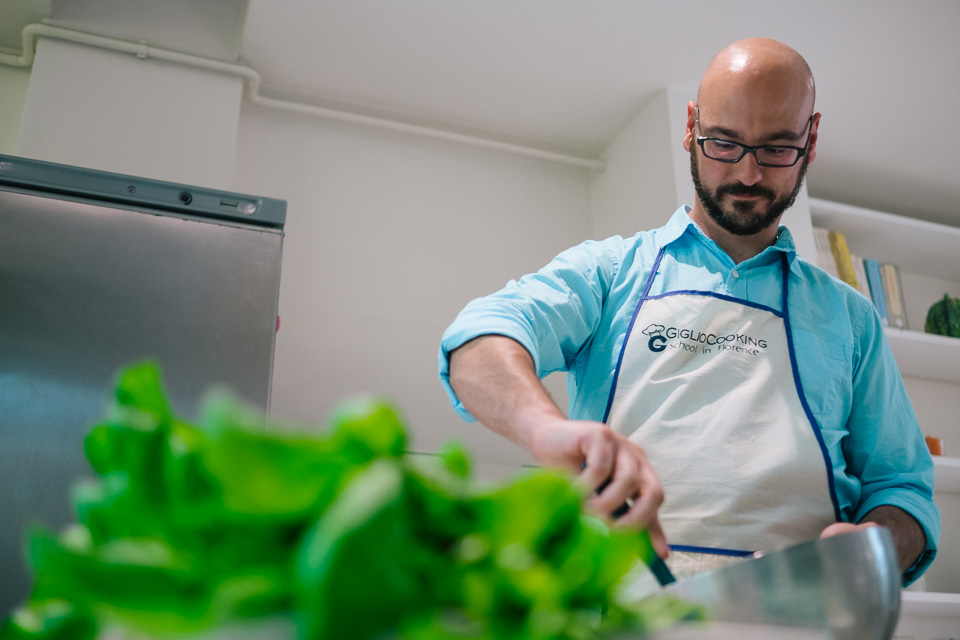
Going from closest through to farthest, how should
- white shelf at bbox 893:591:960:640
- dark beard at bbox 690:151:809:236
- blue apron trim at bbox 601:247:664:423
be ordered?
blue apron trim at bbox 601:247:664:423 < dark beard at bbox 690:151:809:236 < white shelf at bbox 893:591:960:640

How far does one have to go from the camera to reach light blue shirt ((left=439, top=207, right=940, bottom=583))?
1.10m

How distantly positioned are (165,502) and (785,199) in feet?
3.86

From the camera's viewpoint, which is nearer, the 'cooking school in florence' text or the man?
the man

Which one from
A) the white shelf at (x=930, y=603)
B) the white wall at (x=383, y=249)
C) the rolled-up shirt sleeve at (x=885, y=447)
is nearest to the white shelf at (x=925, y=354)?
the white shelf at (x=930, y=603)

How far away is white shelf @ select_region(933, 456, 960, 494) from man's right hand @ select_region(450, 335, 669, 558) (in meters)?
2.06

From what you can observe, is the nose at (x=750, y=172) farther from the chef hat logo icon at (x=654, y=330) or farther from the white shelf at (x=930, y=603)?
the white shelf at (x=930, y=603)

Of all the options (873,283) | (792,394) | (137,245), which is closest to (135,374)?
(792,394)

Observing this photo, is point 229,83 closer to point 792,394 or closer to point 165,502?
point 792,394

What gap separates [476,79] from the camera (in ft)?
8.46

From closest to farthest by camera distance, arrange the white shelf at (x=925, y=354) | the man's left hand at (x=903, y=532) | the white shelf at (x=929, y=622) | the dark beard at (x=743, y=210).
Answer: the man's left hand at (x=903, y=532) → the dark beard at (x=743, y=210) → the white shelf at (x=929, y=622) → the white shelf at (x=925, y=354)

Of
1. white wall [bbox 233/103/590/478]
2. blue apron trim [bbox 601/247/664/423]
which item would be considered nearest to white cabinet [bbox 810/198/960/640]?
white wall [bbox 233/103/590/478]

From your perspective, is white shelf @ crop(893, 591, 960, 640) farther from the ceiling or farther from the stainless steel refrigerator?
the stainless steel refrigerator

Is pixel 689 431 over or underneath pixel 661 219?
underneath

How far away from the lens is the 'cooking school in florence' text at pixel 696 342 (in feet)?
3.81
